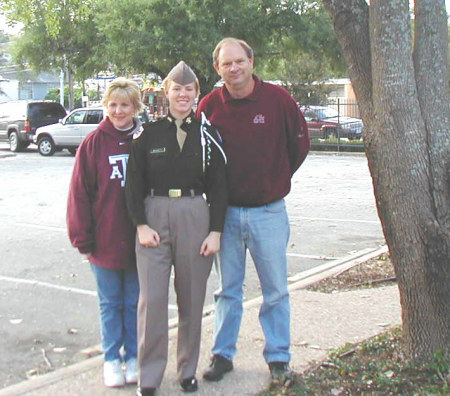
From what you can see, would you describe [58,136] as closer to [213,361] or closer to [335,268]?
[335,268]

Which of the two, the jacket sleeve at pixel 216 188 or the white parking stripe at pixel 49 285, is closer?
the jacket sleeve at pixel 216 188

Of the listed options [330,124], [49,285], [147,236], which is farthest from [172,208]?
[330,124]

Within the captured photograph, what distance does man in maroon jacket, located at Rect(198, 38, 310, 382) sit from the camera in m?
4.32

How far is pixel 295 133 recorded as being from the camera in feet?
14.5

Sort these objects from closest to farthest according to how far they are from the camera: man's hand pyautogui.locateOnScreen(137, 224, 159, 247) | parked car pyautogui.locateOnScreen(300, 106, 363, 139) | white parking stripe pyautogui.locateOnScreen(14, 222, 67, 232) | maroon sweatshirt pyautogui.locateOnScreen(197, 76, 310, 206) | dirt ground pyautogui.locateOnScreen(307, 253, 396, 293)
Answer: man's hand pyautogui.locateOnScreen(137, 224, 159, 247), maroon sweatshirt pyautogui.locateOnScreen(197, 76, 310, 206), dirt ground pyautogui.locateOnScreen(307, 253, 396, 293), white parking stripe pyautogui.locateOnScreen(14, 222, 67, 232), parked car pyautogui.locateOnScreen(300, 106, 363, 139)

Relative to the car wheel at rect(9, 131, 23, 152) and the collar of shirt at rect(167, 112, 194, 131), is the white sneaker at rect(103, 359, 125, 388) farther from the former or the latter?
the car wheel at rect(9, 131, 23, 152)

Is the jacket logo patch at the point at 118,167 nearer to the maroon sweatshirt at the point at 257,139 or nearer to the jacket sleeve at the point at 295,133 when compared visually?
the maroon sweatshirt at the point at 257,139

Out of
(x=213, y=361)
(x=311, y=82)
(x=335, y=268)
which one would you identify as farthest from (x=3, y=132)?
(x=213, y=361)

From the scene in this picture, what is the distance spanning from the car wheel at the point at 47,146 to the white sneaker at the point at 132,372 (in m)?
22.3

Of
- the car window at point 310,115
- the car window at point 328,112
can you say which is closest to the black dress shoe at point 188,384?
the car window at point 328,112

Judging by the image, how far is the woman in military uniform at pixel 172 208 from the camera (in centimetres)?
410

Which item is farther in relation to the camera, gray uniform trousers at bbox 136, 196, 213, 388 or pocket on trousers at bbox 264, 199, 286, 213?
pocket on trousers at bbox 264, 199, 286, 213

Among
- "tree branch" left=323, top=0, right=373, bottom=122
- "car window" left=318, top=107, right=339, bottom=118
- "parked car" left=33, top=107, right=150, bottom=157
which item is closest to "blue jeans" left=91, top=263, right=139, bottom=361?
"tree branch" left=323, top=0, right=373, bottom=122

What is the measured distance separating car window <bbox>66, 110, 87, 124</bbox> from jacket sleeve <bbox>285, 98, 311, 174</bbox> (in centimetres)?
2227
